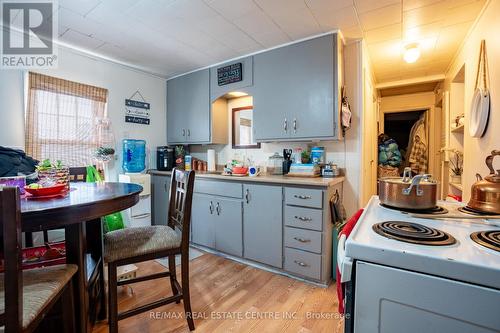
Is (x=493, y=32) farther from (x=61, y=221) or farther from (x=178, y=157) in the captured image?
(x=178, y=157)

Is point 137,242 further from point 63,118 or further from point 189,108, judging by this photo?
point 189,108

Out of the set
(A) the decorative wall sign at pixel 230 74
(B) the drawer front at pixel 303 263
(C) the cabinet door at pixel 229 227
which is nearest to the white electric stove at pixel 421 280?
(B) the drawer front at pixel 303 263

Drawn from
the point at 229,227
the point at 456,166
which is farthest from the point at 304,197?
the point at 456,166

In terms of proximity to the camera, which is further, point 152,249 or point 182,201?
point 182,201

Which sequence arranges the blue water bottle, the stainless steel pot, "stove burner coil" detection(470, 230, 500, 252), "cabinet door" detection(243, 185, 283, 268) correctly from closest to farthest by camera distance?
"stove burner coil" detection(470, 230, 500, 252), the stainless steel pot, "cabinet door" detection(243, 185, 283, 268), the blue water bottle

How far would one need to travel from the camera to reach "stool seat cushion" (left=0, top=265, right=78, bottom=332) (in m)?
0.80

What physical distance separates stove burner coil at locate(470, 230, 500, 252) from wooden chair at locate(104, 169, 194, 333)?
138 cm

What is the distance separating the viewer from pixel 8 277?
72 cm

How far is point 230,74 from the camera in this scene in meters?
2.91

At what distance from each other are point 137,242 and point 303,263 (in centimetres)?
141

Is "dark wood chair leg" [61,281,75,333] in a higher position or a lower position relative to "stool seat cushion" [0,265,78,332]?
lower

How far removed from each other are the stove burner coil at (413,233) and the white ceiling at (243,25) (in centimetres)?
179

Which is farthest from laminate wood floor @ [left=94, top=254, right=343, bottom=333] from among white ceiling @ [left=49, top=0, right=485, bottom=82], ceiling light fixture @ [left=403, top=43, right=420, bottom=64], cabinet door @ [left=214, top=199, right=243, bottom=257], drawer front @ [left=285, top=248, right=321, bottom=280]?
ceiling light fixture @ [left=403, top=43, right=420, bottom=64]

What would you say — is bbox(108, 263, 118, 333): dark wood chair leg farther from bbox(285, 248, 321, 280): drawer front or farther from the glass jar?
the glass jar
